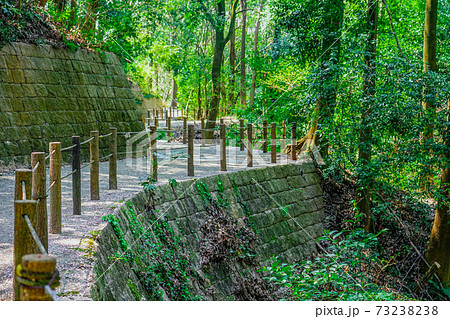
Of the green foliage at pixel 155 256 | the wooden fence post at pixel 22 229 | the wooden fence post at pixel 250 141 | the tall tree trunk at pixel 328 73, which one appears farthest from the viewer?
the wooden fence post at pixel 250 141

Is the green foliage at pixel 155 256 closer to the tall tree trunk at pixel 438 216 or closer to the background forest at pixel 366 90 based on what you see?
the background forest at pixel 366 90

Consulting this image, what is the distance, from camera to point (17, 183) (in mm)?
3744

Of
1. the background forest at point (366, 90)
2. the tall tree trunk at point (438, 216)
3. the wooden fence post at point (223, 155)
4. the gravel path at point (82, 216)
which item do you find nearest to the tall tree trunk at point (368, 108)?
the background forest at point (366, 90)

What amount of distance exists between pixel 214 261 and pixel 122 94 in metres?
7.02

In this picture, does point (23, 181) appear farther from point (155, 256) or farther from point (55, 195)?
point (155, 256)

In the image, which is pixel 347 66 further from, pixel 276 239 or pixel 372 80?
pixel 276 239

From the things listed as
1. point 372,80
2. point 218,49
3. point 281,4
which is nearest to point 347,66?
point 372,80

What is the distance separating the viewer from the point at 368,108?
10.4m

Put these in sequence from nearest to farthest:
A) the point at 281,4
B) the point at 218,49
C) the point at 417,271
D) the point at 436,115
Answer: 1. the point at 436,115
2. the point at 417,271
3. the point at 281,4
4. the point at 218,49

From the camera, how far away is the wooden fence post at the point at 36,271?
2.25 metres

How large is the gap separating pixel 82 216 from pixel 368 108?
655 cm

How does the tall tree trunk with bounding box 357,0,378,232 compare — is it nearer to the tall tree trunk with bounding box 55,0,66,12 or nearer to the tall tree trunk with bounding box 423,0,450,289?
the tall tree trunk with bounding box 423,0,450,289

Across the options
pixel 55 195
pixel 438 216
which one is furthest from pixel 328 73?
pixel 55 195

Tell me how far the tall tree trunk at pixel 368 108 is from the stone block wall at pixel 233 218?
1320 millimetres
